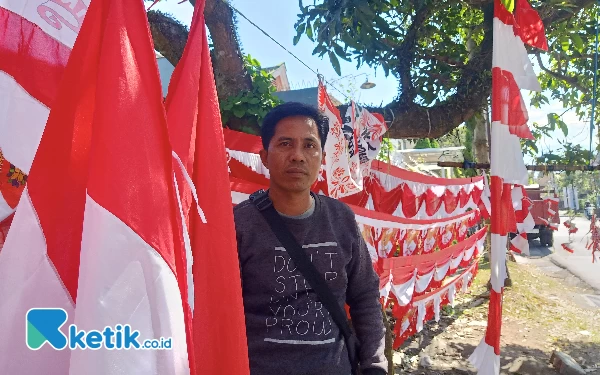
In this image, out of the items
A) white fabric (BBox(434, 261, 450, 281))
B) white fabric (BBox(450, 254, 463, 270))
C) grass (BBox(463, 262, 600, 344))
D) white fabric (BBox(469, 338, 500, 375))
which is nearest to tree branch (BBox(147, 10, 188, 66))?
white fabric (BBox(469, 338, 500, 375))

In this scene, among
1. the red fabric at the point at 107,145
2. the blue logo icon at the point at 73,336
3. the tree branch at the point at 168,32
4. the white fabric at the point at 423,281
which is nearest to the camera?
the blue logo icon at the point at 73,336

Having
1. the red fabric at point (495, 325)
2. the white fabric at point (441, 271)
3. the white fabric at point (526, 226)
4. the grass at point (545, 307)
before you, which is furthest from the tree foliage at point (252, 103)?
the grass at point (545, 307)

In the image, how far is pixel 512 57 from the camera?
3346 millimetres

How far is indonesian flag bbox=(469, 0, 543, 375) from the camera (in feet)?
10.7

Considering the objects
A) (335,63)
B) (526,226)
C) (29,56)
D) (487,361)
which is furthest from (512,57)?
(526,226)

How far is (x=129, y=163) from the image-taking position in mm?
982

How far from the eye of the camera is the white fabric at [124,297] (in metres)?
0.89

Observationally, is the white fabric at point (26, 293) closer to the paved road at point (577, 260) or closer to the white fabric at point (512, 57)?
the white fabric at point (512, 57)

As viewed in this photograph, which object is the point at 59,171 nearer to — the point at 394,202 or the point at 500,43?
the point at 500,43

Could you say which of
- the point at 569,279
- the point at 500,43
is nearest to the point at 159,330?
the point at 500,43

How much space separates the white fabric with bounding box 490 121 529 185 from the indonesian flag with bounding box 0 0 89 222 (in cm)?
288

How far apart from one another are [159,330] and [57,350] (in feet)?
0.88

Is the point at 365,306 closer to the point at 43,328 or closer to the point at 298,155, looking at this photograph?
the point at 298,155

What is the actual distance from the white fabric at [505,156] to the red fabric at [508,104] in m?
0.06
